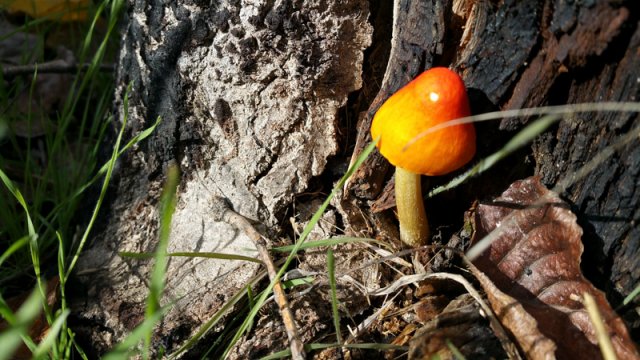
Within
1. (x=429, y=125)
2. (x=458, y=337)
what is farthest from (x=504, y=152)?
(x=458, y=337)

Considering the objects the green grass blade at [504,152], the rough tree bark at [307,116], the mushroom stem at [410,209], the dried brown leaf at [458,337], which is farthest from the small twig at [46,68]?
the dried brown leaf at [458,337]

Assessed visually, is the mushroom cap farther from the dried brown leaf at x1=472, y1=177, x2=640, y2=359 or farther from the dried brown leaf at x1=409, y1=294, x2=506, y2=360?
the dried brown leaf at x1=409, y1=294, x2=506, y2=360

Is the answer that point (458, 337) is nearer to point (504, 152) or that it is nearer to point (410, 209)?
point (410, 209)

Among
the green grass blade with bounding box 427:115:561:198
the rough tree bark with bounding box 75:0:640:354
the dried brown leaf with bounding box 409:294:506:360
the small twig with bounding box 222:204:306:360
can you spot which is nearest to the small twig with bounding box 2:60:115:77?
the rough tree bark with bounding box 75:0:640:354

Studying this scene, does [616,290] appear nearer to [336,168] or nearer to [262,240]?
[336,168]

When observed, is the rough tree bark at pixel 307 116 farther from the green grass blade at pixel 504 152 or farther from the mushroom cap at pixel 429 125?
the mushroom cap at pixel 429 125

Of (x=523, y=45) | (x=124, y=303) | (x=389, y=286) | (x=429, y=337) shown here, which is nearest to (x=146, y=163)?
(x=124, y=303)
